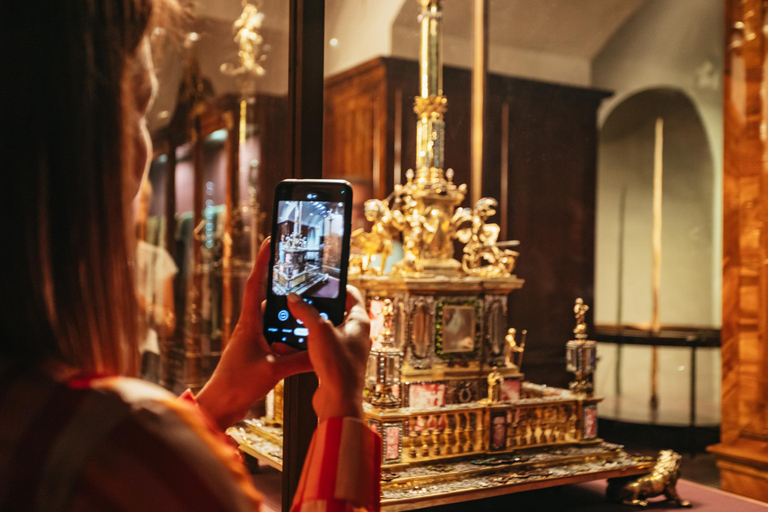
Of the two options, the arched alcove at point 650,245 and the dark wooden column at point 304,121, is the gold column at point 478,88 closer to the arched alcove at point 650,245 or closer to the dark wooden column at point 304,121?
the arched alcove at point 650,245

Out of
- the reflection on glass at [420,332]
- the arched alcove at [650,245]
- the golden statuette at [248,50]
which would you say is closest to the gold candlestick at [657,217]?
the arched alcove at [650,245]

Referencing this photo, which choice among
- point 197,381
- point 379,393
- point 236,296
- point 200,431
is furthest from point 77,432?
point 379,393

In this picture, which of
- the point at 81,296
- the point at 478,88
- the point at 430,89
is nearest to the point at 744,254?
the point at 478,88

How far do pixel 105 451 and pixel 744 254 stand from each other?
5.92 ft

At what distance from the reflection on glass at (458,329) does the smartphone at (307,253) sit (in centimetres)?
101

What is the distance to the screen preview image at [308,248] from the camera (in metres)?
0.49

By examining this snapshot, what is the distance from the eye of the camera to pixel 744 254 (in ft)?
5.71

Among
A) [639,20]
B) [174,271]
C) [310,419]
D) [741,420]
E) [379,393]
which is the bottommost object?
[741,420]

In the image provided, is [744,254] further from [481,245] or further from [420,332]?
[420,332]

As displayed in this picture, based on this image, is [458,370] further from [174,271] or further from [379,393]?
[174,271]

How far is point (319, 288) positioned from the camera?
0.49 m

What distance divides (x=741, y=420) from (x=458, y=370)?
774 mm

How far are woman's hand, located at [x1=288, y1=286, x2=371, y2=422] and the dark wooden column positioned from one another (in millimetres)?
142

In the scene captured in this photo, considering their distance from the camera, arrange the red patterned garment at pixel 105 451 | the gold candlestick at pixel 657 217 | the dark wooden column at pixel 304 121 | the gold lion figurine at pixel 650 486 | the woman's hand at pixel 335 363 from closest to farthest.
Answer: the red patterned garment at pixel 105 451
the woman's hand at pixel 335 363
the dark wooden column at pixel 304 121
the gold lion figurine at pixel 650 486
the gold candlestick at pixel 657 217
